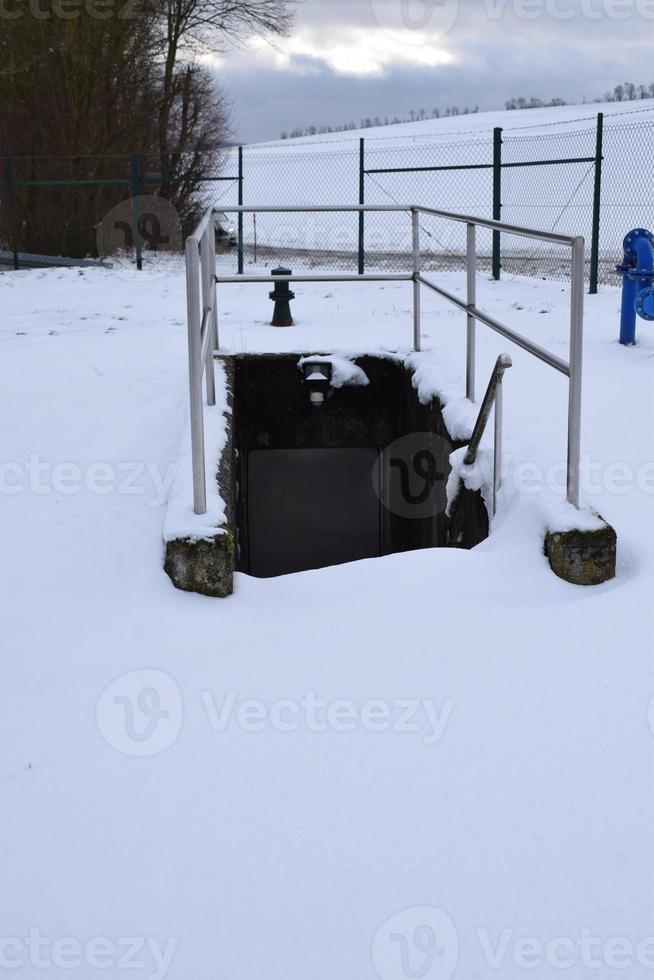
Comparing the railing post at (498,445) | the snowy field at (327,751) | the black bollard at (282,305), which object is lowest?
the snowy field at (327,751)

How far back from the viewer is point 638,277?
7312mm

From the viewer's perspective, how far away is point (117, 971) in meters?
2.11

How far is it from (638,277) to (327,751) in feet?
17.7

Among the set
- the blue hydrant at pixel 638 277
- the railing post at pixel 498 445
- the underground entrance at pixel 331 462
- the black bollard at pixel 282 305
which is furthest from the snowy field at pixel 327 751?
the black bollard at pixel 282 305

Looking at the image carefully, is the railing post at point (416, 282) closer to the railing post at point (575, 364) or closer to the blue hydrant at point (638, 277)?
the blue hydrant at point (638, 277)

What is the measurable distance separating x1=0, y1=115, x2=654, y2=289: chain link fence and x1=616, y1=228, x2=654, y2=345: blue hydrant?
3.88 meters

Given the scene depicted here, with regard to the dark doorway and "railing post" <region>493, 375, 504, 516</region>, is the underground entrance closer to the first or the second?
the dark doorway

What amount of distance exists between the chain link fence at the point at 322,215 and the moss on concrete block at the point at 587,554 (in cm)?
821

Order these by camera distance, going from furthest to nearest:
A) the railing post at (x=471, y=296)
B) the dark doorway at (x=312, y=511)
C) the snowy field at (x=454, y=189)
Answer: the snowy field at (x=454, y=189) → the dark doorway at (x=312, y=511) → the railing post at (x=471, y=296)

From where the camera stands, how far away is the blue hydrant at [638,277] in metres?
7.20

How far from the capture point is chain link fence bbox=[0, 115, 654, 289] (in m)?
Answer: 15.7

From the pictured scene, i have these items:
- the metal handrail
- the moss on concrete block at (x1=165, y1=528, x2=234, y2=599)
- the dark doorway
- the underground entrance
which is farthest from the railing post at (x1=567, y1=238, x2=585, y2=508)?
the dark doorway

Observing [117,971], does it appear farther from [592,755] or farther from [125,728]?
[592,755]

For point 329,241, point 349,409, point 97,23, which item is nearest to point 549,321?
point 349,409
